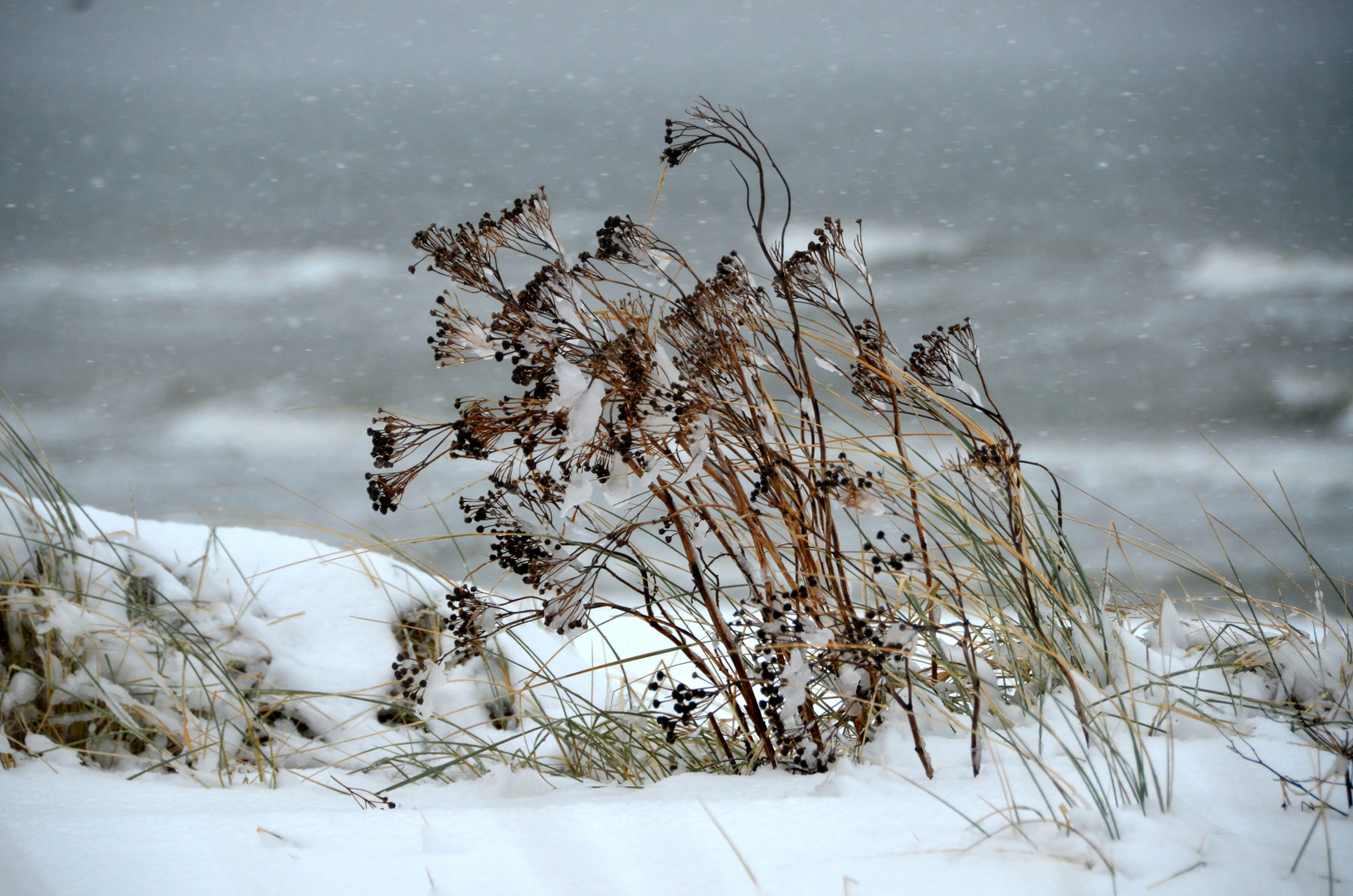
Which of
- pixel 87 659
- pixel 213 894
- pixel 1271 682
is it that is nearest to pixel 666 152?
pixel 213 894

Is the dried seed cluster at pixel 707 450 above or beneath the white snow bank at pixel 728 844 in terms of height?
above

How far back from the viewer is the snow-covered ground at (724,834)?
65 cm

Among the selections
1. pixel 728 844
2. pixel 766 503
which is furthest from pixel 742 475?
pixel 728 844

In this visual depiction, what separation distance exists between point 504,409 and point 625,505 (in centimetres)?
19

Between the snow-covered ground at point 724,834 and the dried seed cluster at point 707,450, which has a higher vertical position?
the dried seed cluster at point 707,450

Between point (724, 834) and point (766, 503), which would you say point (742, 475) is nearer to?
point (766, 503)

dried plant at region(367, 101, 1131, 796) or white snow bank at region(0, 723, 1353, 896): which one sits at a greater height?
dried plant at region(367, 101, 1131, 796)

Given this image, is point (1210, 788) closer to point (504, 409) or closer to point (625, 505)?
point (625, 505)

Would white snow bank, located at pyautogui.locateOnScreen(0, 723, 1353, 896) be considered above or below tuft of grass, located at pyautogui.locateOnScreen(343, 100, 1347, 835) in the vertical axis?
below

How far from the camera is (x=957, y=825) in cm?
74

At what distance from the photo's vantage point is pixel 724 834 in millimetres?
669

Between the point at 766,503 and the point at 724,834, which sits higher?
the point at 766,503

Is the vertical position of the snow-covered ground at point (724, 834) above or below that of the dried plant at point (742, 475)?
below

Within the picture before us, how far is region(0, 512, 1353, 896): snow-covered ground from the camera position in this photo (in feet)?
2.12
